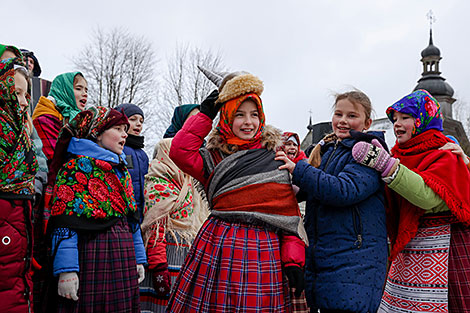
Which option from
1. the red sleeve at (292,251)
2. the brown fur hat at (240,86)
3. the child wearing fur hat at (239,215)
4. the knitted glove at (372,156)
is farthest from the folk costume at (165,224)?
the knitted glove at (372,156)

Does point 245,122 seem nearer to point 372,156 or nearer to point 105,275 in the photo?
point 372,156

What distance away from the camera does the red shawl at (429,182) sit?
2816 mm

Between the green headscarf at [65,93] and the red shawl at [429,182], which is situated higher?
the green headscarf at [65,93]

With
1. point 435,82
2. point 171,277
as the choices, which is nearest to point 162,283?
point 171,277

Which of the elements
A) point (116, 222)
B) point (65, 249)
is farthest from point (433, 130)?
point (65, 249)

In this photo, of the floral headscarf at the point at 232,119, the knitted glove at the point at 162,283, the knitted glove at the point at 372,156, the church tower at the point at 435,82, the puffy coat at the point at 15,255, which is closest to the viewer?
the puffy coat at the point at 15,255

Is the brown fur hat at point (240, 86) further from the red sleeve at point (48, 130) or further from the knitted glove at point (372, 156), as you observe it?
the red sleeve at point (48, 130)

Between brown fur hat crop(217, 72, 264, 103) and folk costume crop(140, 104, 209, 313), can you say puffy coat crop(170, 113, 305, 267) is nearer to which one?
brown fur hat crop(217, 72, 264, 103)

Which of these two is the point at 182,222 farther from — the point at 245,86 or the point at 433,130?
the point at 433,130

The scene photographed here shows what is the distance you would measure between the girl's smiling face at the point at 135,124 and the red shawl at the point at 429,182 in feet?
8.98

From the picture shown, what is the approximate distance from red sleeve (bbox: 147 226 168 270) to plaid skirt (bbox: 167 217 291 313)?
1.23 metres

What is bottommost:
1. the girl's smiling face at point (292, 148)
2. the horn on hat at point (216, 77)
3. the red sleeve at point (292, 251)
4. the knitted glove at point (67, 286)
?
the knitted glove at point (67, 286)

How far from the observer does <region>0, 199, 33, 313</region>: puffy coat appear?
226 centimetres

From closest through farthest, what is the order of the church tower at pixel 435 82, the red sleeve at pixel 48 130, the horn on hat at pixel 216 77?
the horn on hat at pixel 216 77 → the red sleeve at pixel 48 130 → the church tower at pixel 435 82
